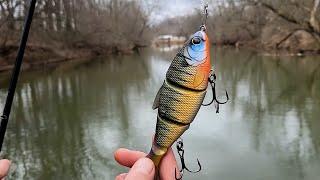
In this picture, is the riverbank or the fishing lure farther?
the riverbank

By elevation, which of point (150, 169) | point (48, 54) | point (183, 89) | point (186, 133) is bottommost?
point (48, 54)

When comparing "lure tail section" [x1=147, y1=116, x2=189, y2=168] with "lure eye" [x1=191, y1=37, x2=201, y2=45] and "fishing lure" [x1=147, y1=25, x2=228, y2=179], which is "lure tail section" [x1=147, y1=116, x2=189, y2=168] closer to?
"fishing lure" [x1=147, y1=25, x2=228, y2=179]

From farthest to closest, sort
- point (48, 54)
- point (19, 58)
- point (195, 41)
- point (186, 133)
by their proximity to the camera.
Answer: point (48, 54), point (186, 133), point (19, 58), point (195, 41)

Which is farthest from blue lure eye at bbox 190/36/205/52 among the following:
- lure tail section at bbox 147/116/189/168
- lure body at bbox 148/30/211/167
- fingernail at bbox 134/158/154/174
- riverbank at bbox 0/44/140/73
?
riverbank at bbox 0/44/140/73

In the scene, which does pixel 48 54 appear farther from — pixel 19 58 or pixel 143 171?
pixel 143 171

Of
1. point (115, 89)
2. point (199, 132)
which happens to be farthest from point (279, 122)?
point (115, 89)

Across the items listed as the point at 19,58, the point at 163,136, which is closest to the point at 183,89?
the point at 163,136

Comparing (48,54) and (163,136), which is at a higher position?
(163,136)

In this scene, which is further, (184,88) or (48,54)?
(48,54)
